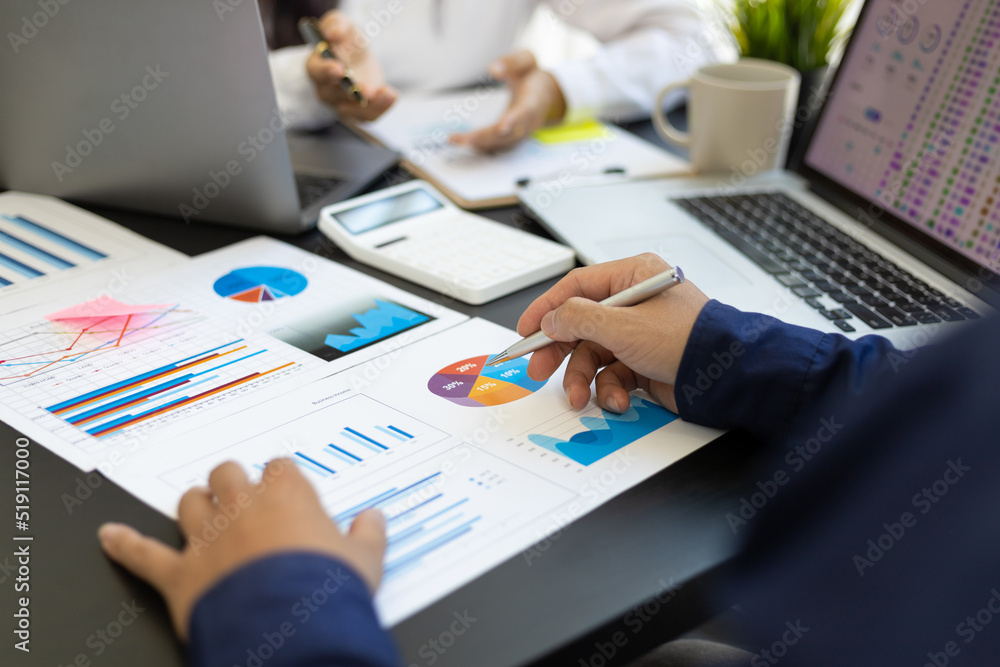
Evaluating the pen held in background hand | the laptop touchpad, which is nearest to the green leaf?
the laptop touchpad

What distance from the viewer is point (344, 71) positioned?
3.48ft

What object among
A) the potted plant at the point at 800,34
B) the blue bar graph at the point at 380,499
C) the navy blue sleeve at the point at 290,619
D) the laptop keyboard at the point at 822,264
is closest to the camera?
the navy blue sleeve at the point at 290,619

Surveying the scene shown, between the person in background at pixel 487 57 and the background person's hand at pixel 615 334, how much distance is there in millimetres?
484

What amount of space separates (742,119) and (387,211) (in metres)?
0.49

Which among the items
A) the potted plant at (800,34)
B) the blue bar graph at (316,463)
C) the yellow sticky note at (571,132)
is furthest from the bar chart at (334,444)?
the potted plant at (800,34)

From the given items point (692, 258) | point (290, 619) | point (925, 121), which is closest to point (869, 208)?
point (925, 121)

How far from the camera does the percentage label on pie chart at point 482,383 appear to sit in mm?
601

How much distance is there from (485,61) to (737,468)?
1227 millimetres

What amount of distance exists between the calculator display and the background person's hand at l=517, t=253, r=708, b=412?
0.96 ft

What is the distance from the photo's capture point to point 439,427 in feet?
1.84

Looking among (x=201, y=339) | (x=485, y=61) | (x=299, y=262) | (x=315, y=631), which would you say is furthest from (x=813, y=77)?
(x=315, y=631)

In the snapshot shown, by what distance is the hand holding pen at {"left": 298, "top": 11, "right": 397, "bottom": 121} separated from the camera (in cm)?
108

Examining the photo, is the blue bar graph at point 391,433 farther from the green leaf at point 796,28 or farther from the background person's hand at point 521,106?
the green leaf at point 796,28

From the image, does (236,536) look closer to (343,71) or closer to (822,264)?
(822,264)
